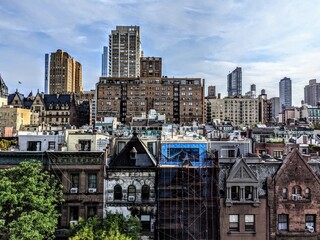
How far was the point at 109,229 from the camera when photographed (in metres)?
29.4

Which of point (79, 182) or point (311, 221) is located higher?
point (79, 182)

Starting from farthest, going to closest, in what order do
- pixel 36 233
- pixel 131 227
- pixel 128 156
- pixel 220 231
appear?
pixel 128 156 < pixel 220 231 < pixel 131 227 < pixel 36 233

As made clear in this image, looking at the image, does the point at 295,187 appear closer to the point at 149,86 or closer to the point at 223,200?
the point at 223,200

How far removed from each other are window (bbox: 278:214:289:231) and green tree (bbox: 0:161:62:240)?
1991cm

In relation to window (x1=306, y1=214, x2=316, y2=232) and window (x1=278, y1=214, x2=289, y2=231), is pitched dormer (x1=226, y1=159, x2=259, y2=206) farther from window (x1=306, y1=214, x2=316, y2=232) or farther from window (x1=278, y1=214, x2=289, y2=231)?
window (x1=306, y1=214, x2=316, y2=232)

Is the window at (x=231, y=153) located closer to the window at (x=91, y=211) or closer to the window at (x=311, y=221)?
the window at (x=311, y=221)

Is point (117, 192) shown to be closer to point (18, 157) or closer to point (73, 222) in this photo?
point (73, 222)

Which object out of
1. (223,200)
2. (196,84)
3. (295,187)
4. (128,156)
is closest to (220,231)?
(223,200)

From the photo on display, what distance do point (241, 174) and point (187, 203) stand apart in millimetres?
5546

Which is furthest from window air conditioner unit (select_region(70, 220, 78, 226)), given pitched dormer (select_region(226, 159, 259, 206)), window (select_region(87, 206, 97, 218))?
pitched dormer (select_region(226, 159, 259, 206))

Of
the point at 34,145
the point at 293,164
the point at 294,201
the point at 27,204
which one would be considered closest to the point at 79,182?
the point at 27,204

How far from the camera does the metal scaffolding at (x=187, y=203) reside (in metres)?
32.7

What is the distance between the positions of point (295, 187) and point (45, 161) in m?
23.4

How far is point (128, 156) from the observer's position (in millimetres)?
35688
